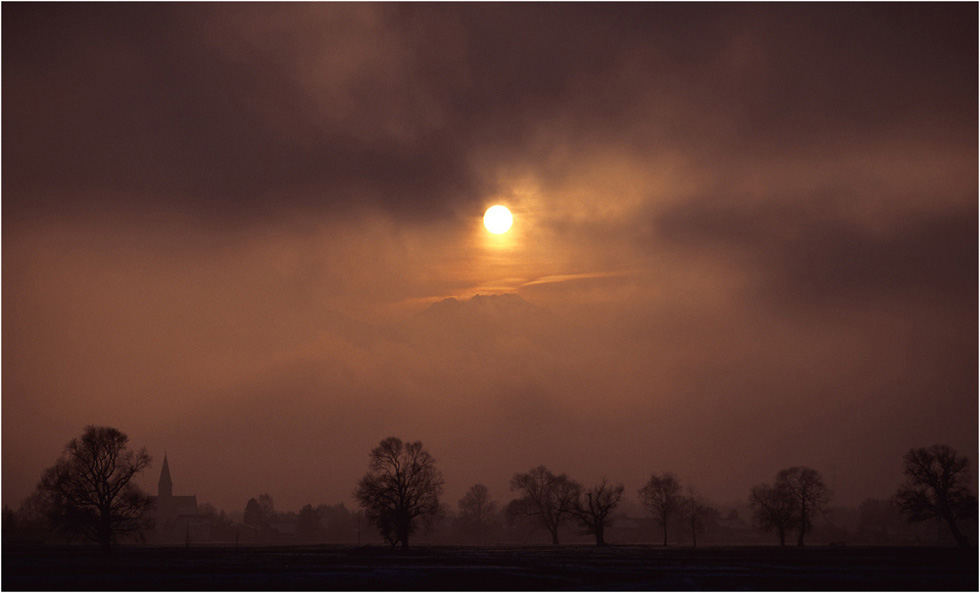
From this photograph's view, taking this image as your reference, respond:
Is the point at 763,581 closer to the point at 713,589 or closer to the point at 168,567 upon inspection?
the point at 713,589

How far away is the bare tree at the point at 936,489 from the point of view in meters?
100

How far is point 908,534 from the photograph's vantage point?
190000 mm

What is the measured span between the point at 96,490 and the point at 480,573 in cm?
5486

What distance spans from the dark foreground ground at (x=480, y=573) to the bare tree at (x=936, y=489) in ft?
104

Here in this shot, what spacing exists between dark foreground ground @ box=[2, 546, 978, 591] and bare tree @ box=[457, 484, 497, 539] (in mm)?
107776

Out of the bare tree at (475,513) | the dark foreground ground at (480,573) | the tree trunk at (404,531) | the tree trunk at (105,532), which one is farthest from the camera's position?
the bare tree at (475,513)

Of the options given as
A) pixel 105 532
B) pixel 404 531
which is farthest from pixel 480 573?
pixel 105 532

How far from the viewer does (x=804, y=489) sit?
118m

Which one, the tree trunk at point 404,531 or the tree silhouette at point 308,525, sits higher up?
the tree trunk at point 404,531

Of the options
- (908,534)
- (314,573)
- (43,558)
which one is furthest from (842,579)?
(908,534)

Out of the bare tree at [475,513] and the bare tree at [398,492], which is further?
the bare tree at [475,513]

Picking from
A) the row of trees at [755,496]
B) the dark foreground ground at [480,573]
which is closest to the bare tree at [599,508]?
the row of trees at [755,496]

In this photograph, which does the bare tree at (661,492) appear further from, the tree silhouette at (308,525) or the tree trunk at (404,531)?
the tree silhouette at (308,525)

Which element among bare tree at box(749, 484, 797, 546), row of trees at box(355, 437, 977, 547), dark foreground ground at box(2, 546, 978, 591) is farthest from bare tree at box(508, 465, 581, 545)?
dark foreground ground at box(2, 546, 978, 591)
